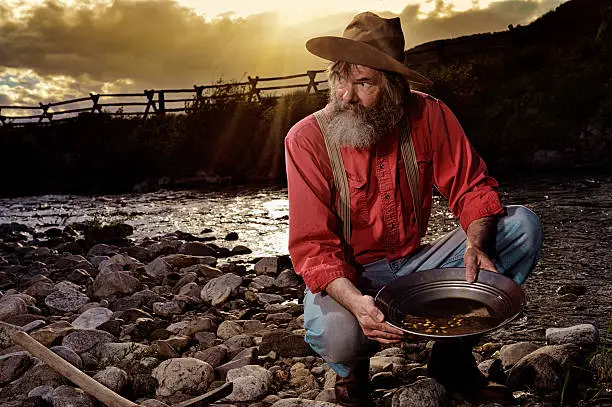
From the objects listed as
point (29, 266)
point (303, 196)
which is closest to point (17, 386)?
point (303, 196)

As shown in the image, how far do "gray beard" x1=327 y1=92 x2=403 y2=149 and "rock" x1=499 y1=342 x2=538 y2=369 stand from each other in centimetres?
128

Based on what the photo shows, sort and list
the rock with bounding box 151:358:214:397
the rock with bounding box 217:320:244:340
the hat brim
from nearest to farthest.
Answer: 1. the hat brim
2. the rock with bounding box 151:358:214:397
3. the rock with bounding box 217:320:244:340

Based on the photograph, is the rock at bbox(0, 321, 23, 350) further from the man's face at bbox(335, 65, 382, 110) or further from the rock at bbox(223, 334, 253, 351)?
the man's face at bbox(335, 65, 382, 110)

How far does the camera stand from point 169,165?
1702cm

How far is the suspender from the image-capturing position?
9.61 feet

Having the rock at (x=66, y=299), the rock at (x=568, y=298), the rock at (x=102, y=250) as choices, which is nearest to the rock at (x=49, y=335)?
the rock at (x=66, y=299)

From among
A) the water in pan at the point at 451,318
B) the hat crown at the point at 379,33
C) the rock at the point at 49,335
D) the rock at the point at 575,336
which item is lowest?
the rock at the point at 575,336

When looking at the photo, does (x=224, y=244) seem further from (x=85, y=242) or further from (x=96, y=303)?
(x=96, y=303)

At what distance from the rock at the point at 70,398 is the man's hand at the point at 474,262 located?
172 cm

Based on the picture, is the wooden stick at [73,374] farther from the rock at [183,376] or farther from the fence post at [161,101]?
the fence post at [161,101]

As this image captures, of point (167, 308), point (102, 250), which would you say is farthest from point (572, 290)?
point (102, 250)

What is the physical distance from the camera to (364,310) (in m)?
2.57

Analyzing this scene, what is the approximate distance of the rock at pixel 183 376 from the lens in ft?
10.9

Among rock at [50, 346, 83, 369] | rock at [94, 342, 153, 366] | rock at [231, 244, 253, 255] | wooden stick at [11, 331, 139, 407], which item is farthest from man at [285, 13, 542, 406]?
rock at [231, 244, 253, 255]
